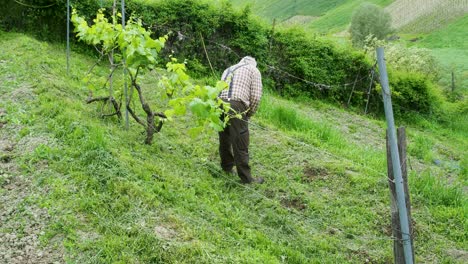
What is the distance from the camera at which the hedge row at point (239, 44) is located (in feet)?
38.5

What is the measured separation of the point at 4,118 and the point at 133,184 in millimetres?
2333

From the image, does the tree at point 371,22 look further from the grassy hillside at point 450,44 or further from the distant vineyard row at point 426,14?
the distant vineyard row at point 426,14

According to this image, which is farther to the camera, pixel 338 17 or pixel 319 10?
pixel 319 10

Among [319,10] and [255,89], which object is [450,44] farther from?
[255,89]

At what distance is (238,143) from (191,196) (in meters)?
1.03

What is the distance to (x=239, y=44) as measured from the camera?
12758 millimetres

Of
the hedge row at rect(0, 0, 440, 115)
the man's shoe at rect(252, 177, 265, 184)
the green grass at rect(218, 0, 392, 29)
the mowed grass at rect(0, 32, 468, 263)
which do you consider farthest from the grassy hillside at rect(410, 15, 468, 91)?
the man's shoe at rect(252, 177, 265, 184)

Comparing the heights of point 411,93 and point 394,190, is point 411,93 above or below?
below

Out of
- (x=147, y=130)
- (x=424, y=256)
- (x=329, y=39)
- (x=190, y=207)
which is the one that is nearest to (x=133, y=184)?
(x=190, y=207)

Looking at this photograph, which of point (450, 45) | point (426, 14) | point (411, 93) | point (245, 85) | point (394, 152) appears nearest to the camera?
point (394, 152)

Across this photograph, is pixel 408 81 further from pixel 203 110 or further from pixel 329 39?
pixel 203 110

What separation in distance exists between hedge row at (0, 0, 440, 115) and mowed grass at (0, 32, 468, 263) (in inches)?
147

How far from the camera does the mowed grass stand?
13.1ft

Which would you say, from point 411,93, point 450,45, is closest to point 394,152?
point 411,93
